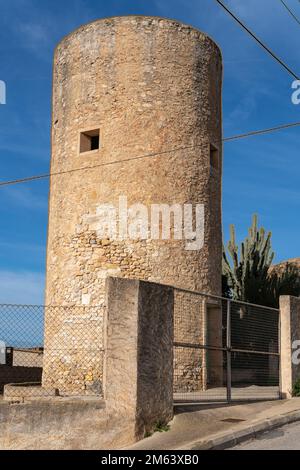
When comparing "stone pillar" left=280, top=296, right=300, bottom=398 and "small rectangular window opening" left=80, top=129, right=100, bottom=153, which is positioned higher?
"small rectangular window opening" left=80, top=129, right=100, bottom=153

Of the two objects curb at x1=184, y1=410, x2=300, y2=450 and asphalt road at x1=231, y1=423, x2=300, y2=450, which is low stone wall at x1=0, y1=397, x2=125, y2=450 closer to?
curb at x1=184, y1=410, x2=300, y2=450

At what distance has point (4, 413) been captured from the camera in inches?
347

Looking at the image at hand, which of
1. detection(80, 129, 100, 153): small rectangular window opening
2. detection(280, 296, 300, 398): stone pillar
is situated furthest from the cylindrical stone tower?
detection(280, 296, 300, 398): stone pillar

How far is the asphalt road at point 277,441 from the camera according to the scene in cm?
816

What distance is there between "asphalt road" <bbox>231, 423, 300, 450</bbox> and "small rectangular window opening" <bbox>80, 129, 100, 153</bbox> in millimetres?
9430

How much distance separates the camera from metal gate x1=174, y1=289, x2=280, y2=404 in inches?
446

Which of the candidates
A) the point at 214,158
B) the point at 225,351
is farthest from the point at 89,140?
the point at 225,351

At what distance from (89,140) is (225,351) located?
6.84 metres

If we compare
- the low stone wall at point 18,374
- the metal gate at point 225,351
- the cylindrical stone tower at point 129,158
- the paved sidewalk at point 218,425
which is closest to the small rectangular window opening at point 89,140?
the cylindrical stone tower at point 129,158

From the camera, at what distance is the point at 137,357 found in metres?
8.63

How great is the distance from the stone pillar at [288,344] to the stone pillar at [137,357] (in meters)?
4.12

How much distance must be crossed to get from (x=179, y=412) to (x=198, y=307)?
5.81 meters

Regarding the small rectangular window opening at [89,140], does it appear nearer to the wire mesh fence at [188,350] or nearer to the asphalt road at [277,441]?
the wire mesh fence at [188,350]
